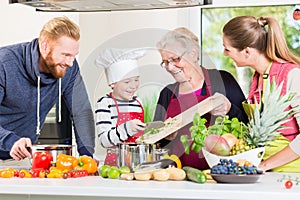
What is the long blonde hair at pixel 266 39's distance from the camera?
398 centimetres

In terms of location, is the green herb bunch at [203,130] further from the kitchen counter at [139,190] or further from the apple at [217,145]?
the kitchen counter at [139,190]

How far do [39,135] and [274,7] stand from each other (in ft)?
6.02

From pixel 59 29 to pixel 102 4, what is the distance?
2.83 ft

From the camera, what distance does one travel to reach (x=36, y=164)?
9.91 ft

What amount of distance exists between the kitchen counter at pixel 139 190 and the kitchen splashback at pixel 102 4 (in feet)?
3.02

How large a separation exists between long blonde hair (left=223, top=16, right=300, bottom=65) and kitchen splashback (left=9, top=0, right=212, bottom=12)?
787 mm

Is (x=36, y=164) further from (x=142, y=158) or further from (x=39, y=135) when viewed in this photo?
(x=39, y=135)

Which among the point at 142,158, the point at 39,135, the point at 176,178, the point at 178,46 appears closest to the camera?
the point at 176,178

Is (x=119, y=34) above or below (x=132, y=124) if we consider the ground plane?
above

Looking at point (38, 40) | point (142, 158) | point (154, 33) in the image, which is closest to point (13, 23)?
point (38, 40)

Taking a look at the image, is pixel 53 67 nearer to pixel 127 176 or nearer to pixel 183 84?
pixel 183 84

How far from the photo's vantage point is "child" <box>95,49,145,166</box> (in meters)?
3.25

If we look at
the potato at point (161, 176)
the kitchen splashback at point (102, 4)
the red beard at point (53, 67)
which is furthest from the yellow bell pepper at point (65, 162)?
the red beard at point (53, 67)

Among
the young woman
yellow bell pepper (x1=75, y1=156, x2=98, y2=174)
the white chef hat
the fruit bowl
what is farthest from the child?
the young woman
